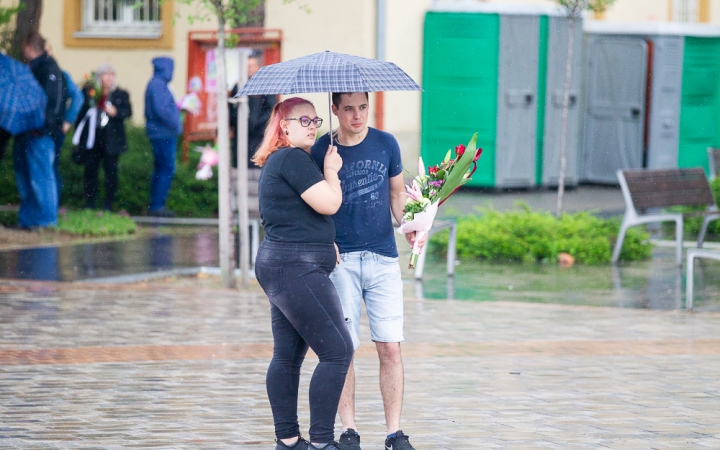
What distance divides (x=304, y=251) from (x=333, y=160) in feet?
1.34

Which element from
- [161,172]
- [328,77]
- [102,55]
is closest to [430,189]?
[328,77]

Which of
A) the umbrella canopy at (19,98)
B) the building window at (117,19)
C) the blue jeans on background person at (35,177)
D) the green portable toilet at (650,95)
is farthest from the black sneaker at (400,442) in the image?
the building window at (117,19)

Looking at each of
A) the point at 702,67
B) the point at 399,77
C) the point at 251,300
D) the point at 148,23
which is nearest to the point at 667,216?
the point at 251,300

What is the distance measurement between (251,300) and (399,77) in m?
4.94

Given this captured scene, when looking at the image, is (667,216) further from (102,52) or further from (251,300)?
(102,52)

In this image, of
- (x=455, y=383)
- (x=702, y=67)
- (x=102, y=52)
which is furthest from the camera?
(x=102, y=52)

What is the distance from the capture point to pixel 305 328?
17.3 ft

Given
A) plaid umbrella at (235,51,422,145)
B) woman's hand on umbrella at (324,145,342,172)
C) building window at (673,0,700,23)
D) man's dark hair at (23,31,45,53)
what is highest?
building window at (673,0,700,23)

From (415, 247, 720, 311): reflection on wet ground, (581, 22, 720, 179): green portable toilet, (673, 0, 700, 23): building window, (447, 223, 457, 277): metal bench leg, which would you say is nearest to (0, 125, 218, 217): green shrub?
(415, 247, 720, 311): reflection on wet ground

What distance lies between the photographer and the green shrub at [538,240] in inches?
505

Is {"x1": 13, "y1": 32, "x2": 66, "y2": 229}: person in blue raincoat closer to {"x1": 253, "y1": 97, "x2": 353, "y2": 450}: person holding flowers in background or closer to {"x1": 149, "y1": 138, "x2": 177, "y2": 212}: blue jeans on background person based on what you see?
{"x1": 149, "y1": 138, "x2": 177, "y2": 212}: blue jeans on background person

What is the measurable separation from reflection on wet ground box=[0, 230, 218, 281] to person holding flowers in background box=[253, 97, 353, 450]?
6139 millimetres

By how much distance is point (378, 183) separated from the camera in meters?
5.52

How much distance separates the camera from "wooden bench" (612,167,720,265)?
12.5 m
